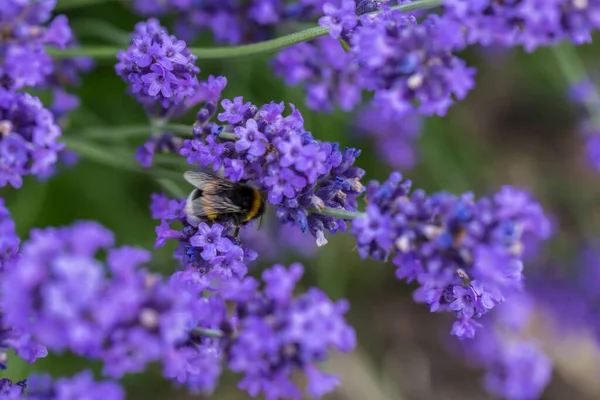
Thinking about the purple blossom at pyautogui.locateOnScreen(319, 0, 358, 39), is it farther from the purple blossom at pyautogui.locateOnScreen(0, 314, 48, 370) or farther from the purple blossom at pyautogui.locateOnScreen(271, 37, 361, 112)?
Result: the purple blossom at pyautogui.locateOnScreen(0, 314, 48, 370)

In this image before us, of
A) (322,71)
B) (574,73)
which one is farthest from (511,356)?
(322,71)

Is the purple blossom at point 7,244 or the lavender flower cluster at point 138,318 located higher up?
the purple blossom at point 7,244

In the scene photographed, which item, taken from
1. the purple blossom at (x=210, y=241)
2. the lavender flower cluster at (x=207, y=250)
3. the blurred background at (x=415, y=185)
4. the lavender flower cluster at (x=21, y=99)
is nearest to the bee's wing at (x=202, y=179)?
the lavender flower cluster at (x=207, y=250)

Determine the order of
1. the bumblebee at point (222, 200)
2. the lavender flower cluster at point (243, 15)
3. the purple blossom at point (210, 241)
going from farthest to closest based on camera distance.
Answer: the lavender flower cluster at point (243, 15) < the bumblebee at point (222, 200) < the purple blossom at point (210, 241)

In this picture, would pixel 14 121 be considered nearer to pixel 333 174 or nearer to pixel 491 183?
pixel 333 174

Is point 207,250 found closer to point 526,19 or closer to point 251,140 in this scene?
point 251,140

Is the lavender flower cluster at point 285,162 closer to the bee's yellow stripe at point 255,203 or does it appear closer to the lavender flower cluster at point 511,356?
the bee's yellow stripe at point 255,203

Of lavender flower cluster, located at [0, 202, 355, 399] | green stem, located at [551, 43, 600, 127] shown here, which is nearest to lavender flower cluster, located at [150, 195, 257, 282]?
lavender flower cluster, located at [0, 202, 355, 399]
